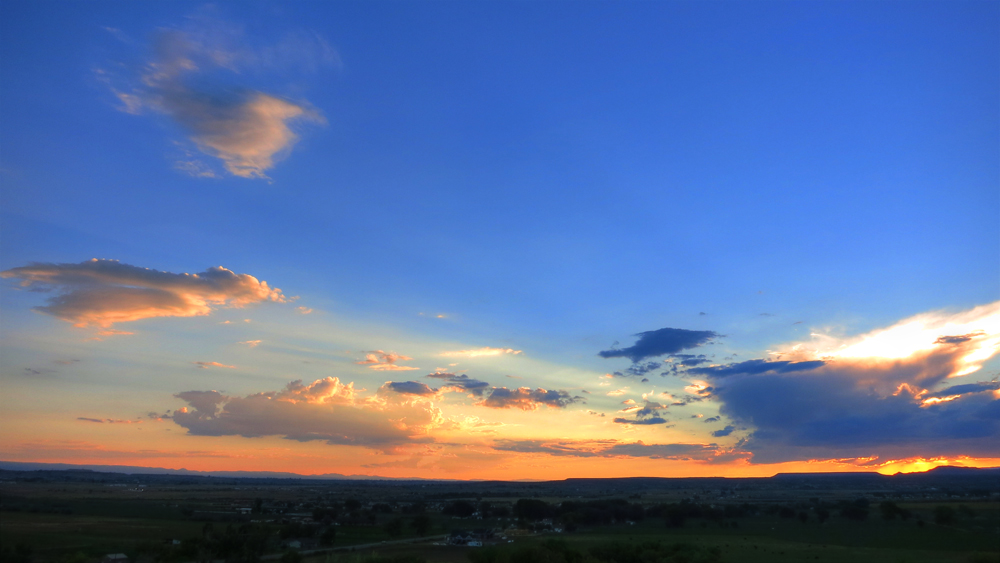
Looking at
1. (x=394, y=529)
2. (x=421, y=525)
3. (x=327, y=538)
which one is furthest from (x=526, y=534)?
(x=327, y=538)

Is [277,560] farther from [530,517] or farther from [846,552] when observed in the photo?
[530,517]

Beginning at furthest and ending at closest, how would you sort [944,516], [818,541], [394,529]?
1. [394,529]
2. [818,541]
3. [944,516]

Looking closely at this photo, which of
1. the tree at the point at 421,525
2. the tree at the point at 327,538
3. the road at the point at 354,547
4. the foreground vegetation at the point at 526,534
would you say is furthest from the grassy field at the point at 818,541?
the tree at the point at 421,525

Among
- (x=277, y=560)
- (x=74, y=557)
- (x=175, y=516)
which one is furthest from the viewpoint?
(x=175, y=516)

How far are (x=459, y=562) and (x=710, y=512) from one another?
70.6 meters

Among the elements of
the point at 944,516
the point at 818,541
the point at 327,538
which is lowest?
the point at 327,538

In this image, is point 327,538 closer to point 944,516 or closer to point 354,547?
point 354,547

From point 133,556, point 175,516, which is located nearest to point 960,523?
point 133,556

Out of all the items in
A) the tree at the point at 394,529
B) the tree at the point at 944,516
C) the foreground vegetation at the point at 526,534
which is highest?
the tree at the point at 944,516

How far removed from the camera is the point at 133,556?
181 ft

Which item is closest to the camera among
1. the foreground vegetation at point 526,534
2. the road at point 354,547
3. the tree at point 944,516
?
the foreground vegetation at point 526,534

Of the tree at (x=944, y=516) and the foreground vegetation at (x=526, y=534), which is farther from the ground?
the tree at (x=944, y=516)

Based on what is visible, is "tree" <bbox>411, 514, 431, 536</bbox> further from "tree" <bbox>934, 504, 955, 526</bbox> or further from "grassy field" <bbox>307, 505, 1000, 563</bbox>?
"tree" <bbox>934, 504, 955, 526</bbox>

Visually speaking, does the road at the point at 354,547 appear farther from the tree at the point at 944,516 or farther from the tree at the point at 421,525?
the tree at the point at 944,516
